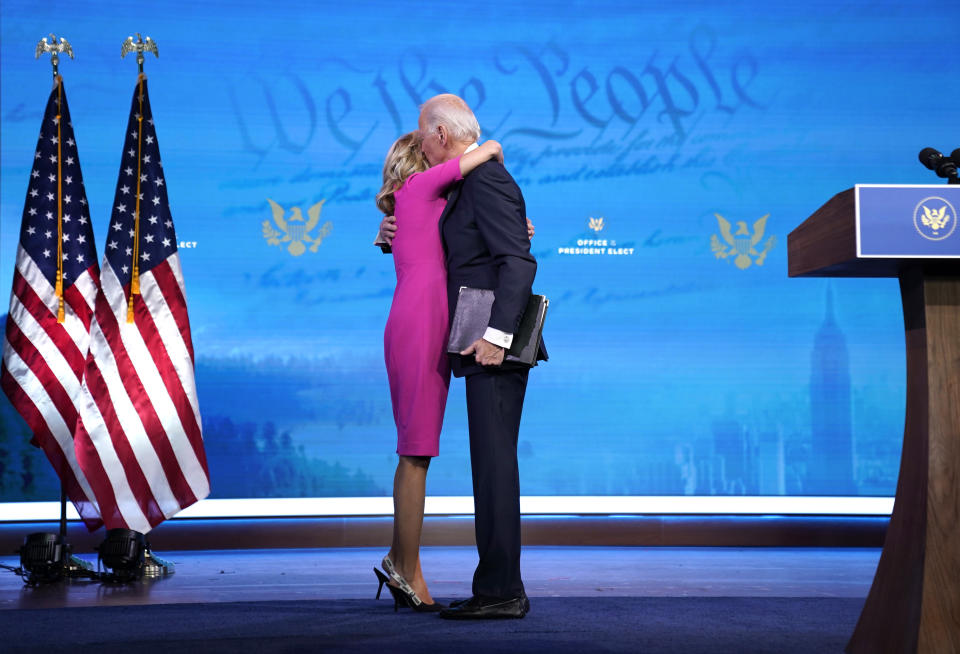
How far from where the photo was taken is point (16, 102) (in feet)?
14.2

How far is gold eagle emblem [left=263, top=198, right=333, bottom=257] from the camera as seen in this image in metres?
4.45

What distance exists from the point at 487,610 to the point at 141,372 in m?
1.92

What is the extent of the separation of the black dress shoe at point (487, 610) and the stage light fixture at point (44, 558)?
161 cm

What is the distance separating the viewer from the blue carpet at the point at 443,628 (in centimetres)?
191

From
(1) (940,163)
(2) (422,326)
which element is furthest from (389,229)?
(1) (940,163)

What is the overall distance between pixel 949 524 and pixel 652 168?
10.1 ft

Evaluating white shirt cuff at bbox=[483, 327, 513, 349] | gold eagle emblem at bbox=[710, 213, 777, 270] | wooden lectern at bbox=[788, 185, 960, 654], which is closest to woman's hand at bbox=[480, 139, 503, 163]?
white shirt cuff at bbox=[483, 327, 513, 349]

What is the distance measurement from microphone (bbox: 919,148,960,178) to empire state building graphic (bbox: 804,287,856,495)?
265 centimetres

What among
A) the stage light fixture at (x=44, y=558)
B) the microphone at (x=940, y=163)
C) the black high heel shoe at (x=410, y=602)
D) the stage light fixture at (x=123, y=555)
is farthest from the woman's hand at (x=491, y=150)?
the stage light fixture at (x=44, y=558)

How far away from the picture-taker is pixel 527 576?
10.7 feet

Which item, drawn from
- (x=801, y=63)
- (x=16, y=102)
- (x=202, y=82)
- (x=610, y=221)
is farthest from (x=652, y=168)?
(x=16, y=102)

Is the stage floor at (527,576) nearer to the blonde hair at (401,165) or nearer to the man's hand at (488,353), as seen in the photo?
the man's hand at (488,353)

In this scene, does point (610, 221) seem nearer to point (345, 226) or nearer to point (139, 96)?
point (345, 226)

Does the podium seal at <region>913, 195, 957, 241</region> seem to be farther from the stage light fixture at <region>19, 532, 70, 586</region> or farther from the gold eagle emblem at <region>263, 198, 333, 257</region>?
the gold eagle emblem at <region>263, 198, 333, 257</region>
